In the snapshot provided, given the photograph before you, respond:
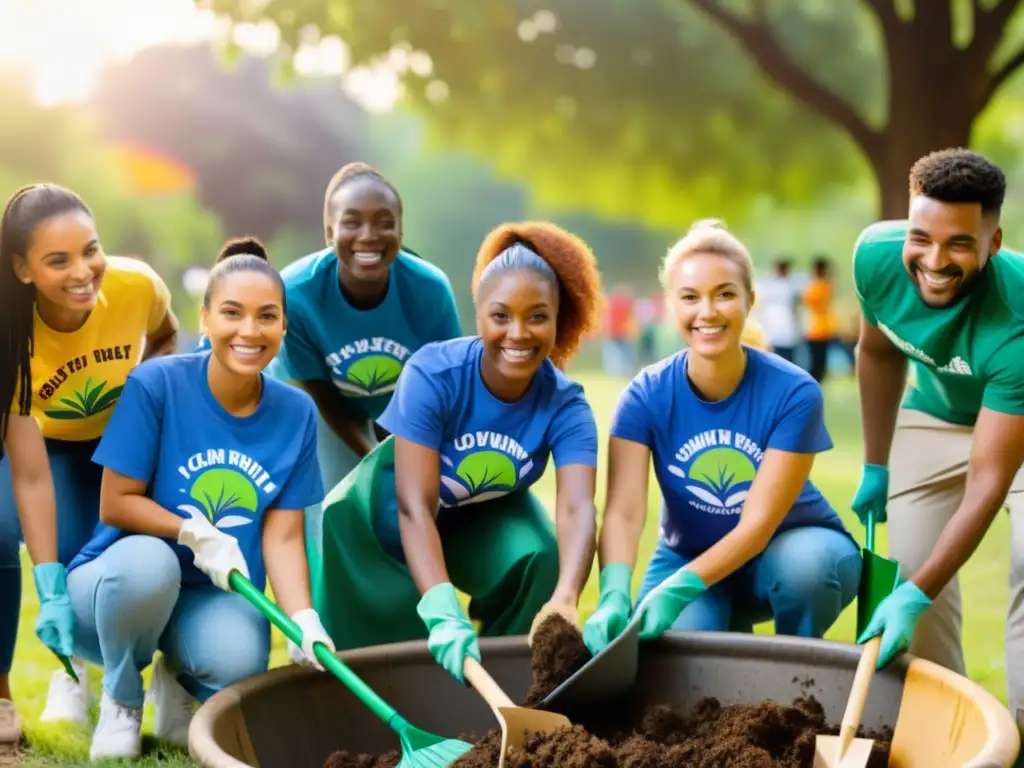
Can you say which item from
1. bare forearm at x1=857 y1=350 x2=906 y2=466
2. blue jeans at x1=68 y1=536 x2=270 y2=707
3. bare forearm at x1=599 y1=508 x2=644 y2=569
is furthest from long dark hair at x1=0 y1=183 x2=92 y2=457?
bare forearm at x1=857 y1=350 x2=906 y2=466

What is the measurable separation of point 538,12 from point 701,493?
37.6 feet

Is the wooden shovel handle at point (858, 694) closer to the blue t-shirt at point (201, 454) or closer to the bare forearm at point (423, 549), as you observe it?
the bare forearm at point (423, 549)

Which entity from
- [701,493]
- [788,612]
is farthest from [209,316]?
[788,612]

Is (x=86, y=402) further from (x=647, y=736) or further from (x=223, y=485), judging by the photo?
(x=647, y=736)

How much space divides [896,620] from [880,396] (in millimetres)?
914

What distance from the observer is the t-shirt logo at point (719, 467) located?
3.01 m

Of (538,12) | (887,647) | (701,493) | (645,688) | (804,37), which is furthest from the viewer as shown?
(804,37)

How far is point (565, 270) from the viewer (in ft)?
10.1

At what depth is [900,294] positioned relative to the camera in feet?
10.2

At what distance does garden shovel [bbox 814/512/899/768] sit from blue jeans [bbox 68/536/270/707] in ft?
3.94

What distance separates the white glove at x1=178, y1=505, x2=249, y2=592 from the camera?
2793 mm

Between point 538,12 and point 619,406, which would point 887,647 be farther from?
point 538,12

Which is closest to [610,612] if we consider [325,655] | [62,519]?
[325,655]

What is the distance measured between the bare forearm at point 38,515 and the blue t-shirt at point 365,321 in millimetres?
906
